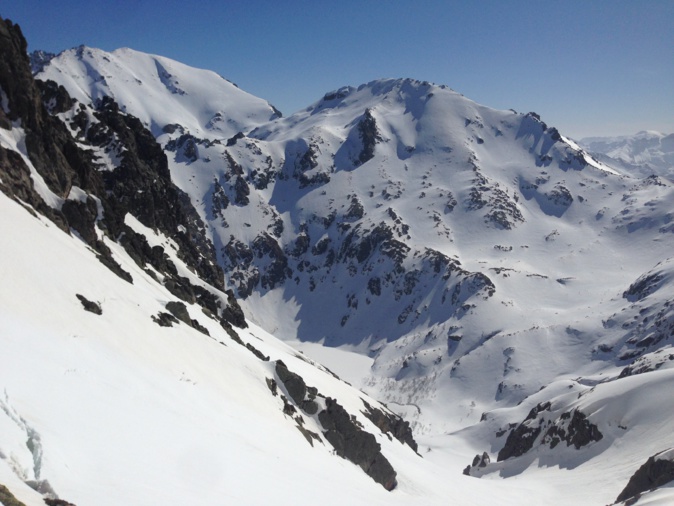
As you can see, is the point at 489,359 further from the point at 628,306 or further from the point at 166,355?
the point at 166,355

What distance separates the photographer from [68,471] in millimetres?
13148

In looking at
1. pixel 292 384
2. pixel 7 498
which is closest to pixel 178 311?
pixel 292 384

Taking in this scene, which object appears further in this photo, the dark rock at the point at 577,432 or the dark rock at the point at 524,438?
the dark rock at the point at 524,438

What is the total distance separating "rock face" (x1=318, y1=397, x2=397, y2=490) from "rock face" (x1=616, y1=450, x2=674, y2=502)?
19104 mm

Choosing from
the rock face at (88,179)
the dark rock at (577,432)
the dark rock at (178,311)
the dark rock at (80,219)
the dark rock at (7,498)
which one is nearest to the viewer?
the dark rock at (7,498)

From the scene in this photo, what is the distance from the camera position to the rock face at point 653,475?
147 feet

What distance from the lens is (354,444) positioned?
1871 inches

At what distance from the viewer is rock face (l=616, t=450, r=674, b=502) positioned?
44.8 metres

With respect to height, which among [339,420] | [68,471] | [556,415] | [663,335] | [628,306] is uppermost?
[628,306]

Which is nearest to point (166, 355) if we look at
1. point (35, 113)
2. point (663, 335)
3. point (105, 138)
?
point (35, 113)

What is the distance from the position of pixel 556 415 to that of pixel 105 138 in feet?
277

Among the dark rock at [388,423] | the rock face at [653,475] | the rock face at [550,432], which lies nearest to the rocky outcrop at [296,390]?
the dark rock at [388,423]

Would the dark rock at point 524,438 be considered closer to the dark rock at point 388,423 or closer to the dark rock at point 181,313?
the dark rock at point 388,423

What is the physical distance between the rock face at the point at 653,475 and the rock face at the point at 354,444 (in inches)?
752
